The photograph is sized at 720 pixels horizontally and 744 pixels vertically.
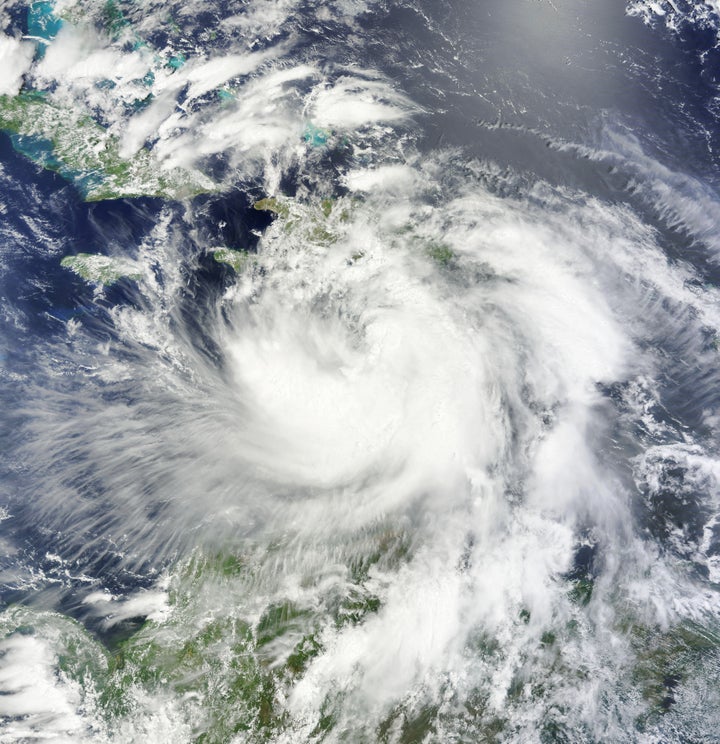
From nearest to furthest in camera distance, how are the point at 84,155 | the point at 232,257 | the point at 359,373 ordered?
the point at 359,373, the point at 232,257, the point at 84,155

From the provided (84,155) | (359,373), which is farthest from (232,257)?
(84,155)

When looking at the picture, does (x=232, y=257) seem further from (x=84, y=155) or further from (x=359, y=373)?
(x=84, y=155)

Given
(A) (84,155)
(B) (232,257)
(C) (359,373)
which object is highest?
(C) (359,373)

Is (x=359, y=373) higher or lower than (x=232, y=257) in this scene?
higher

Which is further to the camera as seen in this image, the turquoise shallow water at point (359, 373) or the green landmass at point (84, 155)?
the green landmass at point (84, 155)

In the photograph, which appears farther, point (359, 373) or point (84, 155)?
point (84, 155)

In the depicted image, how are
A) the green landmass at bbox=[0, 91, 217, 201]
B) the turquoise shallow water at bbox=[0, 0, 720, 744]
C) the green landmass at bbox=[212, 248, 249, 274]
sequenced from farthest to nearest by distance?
the green landmass at bbox=[0, 91, 217, 201]
the green landmass at bbox=[212, 248, 249, 274]
the turquoise shallow water at bbox=[0, 0, 720, 744]

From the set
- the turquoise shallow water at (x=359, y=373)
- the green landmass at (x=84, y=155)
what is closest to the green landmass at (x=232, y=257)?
the turquoise shallow water at (x=359, y=373)

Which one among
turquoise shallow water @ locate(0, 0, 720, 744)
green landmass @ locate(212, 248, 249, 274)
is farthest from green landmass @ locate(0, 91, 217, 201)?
green landmass @ locate(212, 248, 249, 274)

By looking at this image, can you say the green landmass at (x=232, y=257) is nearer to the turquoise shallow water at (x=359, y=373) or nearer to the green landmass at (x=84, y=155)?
the turquoise shallow water at (x=359, y=373)

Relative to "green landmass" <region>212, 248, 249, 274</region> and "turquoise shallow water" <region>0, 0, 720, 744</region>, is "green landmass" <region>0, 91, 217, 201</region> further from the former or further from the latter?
"green landmass" <region>212, 248, 249, 274</region>

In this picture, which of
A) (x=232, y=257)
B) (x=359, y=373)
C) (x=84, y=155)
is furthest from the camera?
(x=84, y=155)
